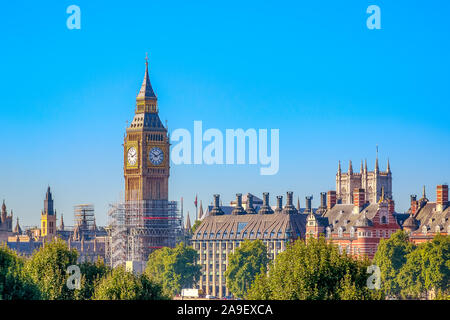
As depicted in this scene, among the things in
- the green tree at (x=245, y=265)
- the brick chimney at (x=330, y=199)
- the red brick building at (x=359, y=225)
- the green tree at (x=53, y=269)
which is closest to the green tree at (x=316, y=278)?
the green tree at (x=53, y=269)

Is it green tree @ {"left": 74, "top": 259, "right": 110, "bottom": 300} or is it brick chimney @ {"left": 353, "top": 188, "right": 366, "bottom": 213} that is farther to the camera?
brick chimney @ {"left": 353, "top": 188, "right": 366, "bottom": 213}

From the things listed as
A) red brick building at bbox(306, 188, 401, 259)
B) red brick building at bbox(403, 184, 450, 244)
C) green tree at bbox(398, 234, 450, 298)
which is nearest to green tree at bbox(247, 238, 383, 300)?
green tree at bbox(398, 234, 450, 298)

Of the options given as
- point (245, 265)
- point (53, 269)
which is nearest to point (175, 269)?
point (245, 265)

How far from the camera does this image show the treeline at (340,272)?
8469cm

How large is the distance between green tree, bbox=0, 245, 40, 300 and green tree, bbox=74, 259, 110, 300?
17.9 feet

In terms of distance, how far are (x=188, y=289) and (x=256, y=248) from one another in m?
14.7

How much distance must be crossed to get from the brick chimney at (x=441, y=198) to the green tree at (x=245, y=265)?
2431cm

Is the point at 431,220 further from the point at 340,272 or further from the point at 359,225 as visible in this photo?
the point at 340,272

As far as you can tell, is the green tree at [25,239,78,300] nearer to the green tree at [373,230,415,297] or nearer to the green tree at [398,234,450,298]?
the green tree at [373,230,415,297]

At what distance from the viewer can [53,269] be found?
10225cm

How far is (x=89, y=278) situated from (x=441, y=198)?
82.7m

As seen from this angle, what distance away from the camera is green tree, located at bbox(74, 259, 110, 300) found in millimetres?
96750

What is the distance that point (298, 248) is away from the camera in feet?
295
